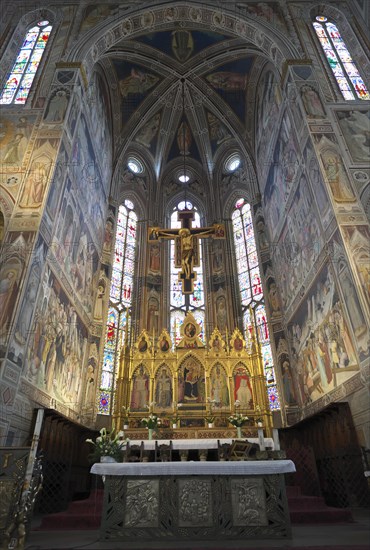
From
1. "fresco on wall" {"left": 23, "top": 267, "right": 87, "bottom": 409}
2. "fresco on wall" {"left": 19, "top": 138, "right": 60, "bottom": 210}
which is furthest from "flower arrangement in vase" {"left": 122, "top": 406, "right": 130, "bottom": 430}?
"fresco on wall" {"left": 19, "top": 138, "right": 60, "bottom": 210}

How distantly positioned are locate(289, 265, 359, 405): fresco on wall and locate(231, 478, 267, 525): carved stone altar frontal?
4974 millimetres

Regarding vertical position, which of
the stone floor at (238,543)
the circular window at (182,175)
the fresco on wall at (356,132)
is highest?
the circular window at (182,175)

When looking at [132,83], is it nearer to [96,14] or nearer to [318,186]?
[96,14]

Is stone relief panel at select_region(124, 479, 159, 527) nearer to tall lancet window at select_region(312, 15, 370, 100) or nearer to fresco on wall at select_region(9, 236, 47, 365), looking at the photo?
fresco on wall at select_region(9, 236, 47, 365)

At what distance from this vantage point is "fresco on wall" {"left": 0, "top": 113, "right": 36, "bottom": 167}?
38.0 feet

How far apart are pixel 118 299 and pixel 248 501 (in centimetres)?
1390

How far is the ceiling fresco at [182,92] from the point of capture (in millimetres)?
18984

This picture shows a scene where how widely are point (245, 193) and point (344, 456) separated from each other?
15336mm

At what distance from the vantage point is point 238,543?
4762mm

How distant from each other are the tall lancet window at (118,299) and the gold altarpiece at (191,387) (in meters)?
2.82

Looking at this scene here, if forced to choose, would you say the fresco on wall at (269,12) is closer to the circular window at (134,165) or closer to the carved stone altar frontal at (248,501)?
the circular window at (134,165)

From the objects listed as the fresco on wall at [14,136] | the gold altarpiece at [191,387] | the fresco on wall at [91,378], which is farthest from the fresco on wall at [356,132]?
the fresco on wall at [91,378]

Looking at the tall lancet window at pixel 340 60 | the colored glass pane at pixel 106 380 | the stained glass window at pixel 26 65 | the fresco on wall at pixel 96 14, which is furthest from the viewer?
the fresco on wall at pixel 96 14

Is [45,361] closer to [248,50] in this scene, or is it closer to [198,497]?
[198,497]
